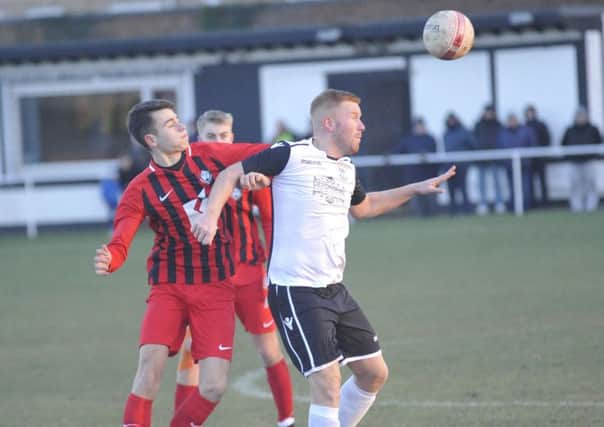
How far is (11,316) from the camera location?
12367 millimetres

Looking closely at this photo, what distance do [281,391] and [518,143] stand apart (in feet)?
46.9

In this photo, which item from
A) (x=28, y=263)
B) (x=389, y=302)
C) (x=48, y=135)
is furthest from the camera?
(x=48, y=135)

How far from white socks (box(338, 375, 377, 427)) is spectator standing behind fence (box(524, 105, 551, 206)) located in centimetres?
1513

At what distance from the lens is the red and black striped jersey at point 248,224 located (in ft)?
23.7

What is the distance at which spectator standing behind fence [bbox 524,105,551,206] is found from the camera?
68.7ft

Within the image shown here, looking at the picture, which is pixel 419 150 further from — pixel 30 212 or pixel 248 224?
pixel 248 224

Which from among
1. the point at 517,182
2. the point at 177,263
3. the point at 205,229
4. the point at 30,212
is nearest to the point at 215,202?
the point at 205,229

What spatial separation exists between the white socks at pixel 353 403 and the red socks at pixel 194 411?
2.21 feet

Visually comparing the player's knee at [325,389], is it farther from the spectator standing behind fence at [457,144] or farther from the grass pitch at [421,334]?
the spectator standing behind fence at [457,144]

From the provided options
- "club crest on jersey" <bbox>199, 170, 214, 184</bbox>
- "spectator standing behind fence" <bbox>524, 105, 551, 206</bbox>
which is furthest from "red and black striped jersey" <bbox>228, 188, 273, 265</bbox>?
"spectator standing behind fence" <bbox>524, 105, 551, 206</bbox>

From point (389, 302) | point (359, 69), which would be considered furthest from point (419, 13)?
point (389, 302)

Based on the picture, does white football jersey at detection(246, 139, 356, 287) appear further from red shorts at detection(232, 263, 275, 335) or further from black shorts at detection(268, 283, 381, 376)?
red shorts at detection(232, 263, 275, 335)

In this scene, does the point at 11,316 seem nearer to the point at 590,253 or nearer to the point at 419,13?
the point at 590,253

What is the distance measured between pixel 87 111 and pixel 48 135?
1090 millimetres
